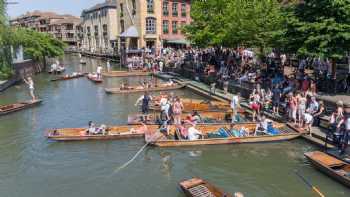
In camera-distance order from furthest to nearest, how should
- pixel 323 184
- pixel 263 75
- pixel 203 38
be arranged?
pixel 203 38, pixel 263 75, pixel 323 184

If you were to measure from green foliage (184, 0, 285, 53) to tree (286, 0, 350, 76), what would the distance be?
17.6 feet

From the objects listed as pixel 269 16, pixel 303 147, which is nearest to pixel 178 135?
pixel 303 147

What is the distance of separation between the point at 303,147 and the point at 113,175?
9193 mm

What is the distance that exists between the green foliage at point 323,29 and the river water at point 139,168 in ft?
Result: 19.5

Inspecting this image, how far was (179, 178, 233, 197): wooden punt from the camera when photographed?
13492mm

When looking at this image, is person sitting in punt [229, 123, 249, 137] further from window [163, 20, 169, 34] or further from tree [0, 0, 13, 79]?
window [163, 20, 169, 34]

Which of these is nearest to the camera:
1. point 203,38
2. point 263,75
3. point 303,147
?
point 303,147

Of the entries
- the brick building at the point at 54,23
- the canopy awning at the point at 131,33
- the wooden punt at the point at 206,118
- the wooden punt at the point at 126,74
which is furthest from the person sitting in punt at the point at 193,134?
the brick building at the point at 54,23

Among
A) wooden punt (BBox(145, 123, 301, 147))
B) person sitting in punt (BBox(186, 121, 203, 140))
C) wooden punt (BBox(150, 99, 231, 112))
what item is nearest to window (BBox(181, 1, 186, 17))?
wooden punt (BBox(150, 99, 231, 112))

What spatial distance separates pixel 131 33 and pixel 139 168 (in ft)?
176

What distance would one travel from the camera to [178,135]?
20078 mm

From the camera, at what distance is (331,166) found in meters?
15.6

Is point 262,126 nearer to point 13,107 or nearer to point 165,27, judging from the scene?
point 13,107

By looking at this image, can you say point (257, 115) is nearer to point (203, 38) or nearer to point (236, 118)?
point (236, 118)
